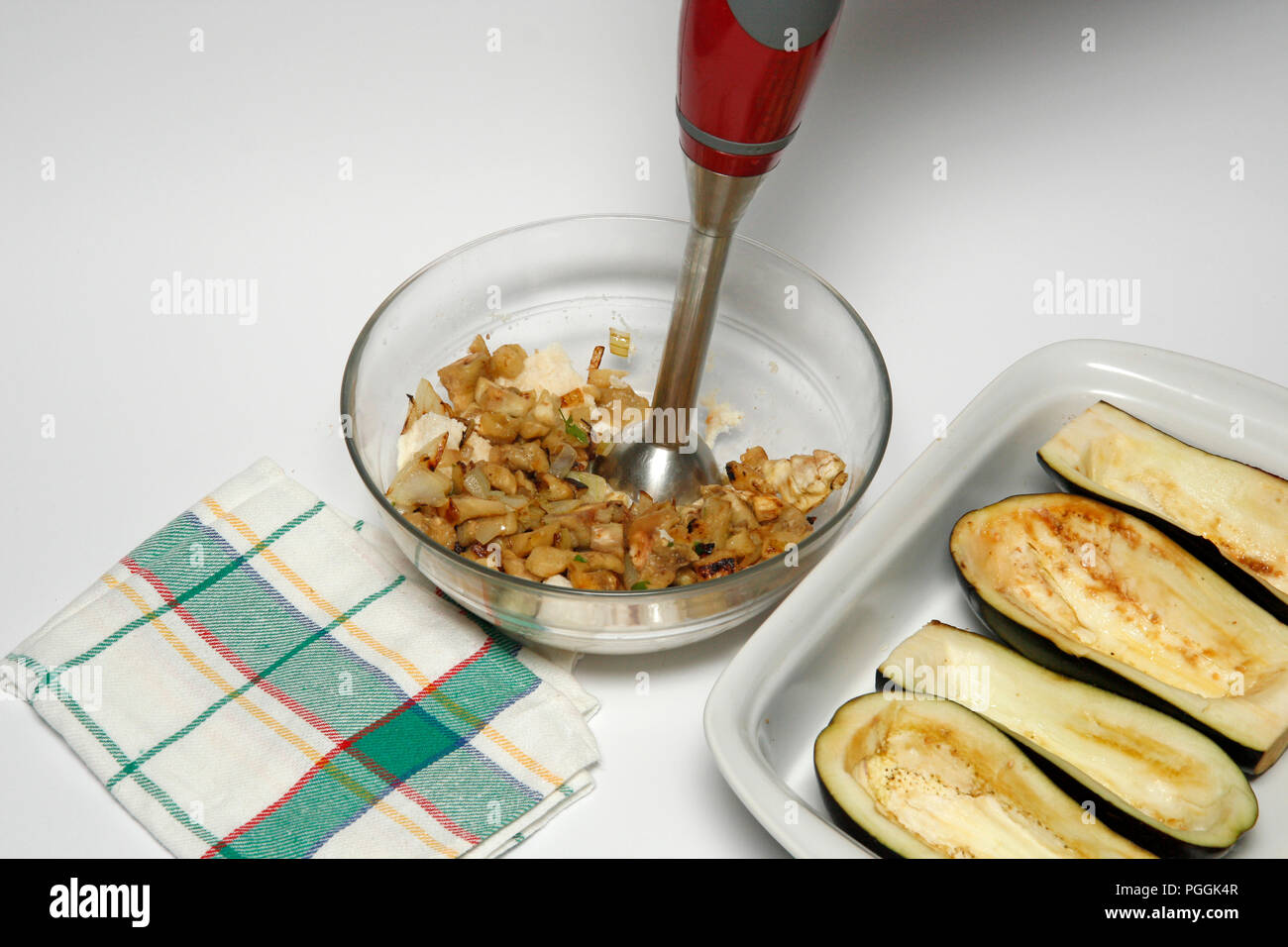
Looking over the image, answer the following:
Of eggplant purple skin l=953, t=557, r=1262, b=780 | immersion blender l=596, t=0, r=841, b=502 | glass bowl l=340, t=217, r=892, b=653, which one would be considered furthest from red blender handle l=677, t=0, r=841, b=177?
eggplant purple skin l=953, t=557, r=1262, b=780

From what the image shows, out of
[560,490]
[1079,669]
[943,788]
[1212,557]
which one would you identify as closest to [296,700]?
[560,490]

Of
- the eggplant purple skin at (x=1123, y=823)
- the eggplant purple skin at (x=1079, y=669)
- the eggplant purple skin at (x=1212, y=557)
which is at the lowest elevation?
the eggplant purple skin at (x=1123, y=823)

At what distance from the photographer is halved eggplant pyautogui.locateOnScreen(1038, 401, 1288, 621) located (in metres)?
1.05

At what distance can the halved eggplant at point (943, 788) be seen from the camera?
A: 0.90m

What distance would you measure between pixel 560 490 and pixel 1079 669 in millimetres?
459

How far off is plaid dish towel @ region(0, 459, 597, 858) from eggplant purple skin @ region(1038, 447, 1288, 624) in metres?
0.48

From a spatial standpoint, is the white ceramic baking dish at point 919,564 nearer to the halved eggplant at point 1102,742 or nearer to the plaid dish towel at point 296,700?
the halved eggplant at point 1102,742

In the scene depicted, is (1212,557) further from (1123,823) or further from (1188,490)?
(1123,823)

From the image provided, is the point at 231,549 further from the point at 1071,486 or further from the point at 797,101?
the point at 1071,486

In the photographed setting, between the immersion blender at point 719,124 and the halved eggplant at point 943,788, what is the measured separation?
12.8 inches

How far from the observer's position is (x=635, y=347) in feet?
4.46

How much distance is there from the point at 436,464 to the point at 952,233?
76cm

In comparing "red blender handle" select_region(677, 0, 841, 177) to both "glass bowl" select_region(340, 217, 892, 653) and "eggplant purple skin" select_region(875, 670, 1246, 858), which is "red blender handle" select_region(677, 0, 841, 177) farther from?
"eggplant purple skin" select_region(875, 670, 1246, 858)

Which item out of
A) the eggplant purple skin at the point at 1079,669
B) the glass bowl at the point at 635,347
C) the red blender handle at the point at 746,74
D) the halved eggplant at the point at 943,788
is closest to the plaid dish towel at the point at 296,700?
the glass bowl at the point at 635,347
